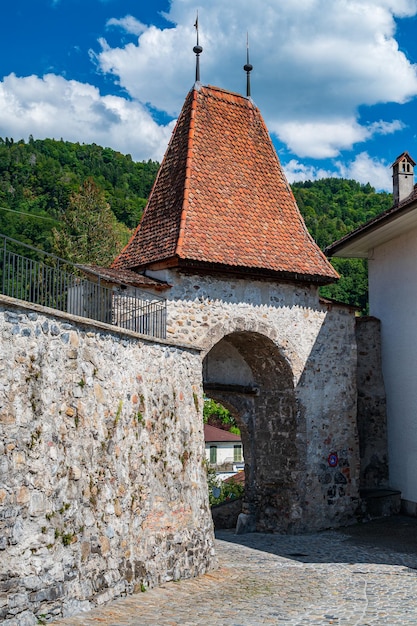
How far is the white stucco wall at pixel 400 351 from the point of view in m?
16.5

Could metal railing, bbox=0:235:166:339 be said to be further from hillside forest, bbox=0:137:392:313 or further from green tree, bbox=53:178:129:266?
green tree, bbox=53:178:129:266

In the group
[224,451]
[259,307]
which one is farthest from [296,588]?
[224,451]

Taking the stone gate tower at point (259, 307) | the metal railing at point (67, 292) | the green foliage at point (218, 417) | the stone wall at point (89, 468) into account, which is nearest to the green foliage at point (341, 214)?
the stone gate tower at point (259, 307)

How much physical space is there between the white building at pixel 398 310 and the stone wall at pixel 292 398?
44.6 inches

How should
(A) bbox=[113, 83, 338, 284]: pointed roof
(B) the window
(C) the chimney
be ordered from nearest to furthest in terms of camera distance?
(A) bbox=[113, 83, 338, 284]: pointed roof, (C) the chimney, (B) the window

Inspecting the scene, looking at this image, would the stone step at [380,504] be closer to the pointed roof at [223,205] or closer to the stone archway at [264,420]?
the stone archway at [264,420]

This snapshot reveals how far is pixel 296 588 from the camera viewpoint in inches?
416

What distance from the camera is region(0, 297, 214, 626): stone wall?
23.8 feet

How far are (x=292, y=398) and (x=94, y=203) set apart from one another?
91.8 feet

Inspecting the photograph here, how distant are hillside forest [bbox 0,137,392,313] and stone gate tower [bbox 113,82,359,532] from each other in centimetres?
1224

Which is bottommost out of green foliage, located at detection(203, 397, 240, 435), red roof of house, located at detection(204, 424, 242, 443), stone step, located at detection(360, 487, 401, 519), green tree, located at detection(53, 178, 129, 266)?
stone step, located at detection(360, 487, 401, 519)

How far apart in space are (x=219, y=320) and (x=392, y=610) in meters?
6.88

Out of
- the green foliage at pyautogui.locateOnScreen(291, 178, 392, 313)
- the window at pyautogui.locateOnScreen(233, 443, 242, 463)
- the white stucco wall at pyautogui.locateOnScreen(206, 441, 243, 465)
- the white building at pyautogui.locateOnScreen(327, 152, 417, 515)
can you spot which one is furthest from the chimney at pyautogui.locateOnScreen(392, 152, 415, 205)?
the window at pyautogui.locateOnScreen(233, 443, 242, 463)

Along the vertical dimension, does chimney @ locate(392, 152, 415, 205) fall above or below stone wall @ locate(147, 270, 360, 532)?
above
